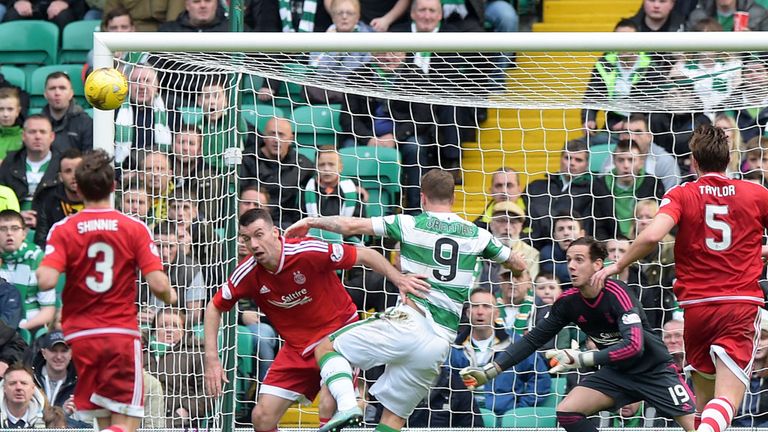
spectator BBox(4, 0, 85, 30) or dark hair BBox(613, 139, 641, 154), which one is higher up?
spectator BBox(4, 0, 85, 30)

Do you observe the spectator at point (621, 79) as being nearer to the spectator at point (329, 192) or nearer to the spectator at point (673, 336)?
the spectator at point (673, 336)

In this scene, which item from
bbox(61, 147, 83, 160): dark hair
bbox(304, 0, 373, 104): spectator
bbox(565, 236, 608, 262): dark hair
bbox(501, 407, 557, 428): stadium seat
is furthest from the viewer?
bbox(61, 147, 83, 160): dark hair

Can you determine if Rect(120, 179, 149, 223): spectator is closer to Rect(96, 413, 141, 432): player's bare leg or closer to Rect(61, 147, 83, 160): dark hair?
Rect(61, 147, 83, 160): dark hair

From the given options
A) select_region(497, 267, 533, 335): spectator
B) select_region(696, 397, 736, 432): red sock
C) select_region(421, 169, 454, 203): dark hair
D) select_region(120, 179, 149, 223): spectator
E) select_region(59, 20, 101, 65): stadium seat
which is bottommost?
select_region(497, 267, 533, 335): spectator

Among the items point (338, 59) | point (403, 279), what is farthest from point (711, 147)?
point (338, 59)

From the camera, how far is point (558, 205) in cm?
1023

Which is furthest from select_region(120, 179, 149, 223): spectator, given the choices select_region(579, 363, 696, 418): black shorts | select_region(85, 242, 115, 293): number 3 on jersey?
select_region(579, 363, 696, 418): black shorts

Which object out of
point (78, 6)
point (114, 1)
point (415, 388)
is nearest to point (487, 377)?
point (415, 388)

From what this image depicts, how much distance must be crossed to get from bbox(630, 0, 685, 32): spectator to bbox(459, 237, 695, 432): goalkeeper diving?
3.79 meters

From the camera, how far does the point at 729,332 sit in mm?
7387

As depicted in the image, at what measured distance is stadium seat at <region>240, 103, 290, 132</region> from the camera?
10.5 meters

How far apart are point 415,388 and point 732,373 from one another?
172 centimetres

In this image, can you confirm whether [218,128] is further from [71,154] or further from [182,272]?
[71,154]

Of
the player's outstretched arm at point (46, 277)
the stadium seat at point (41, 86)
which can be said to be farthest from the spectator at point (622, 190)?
the stadium seat at point (41, 86)
